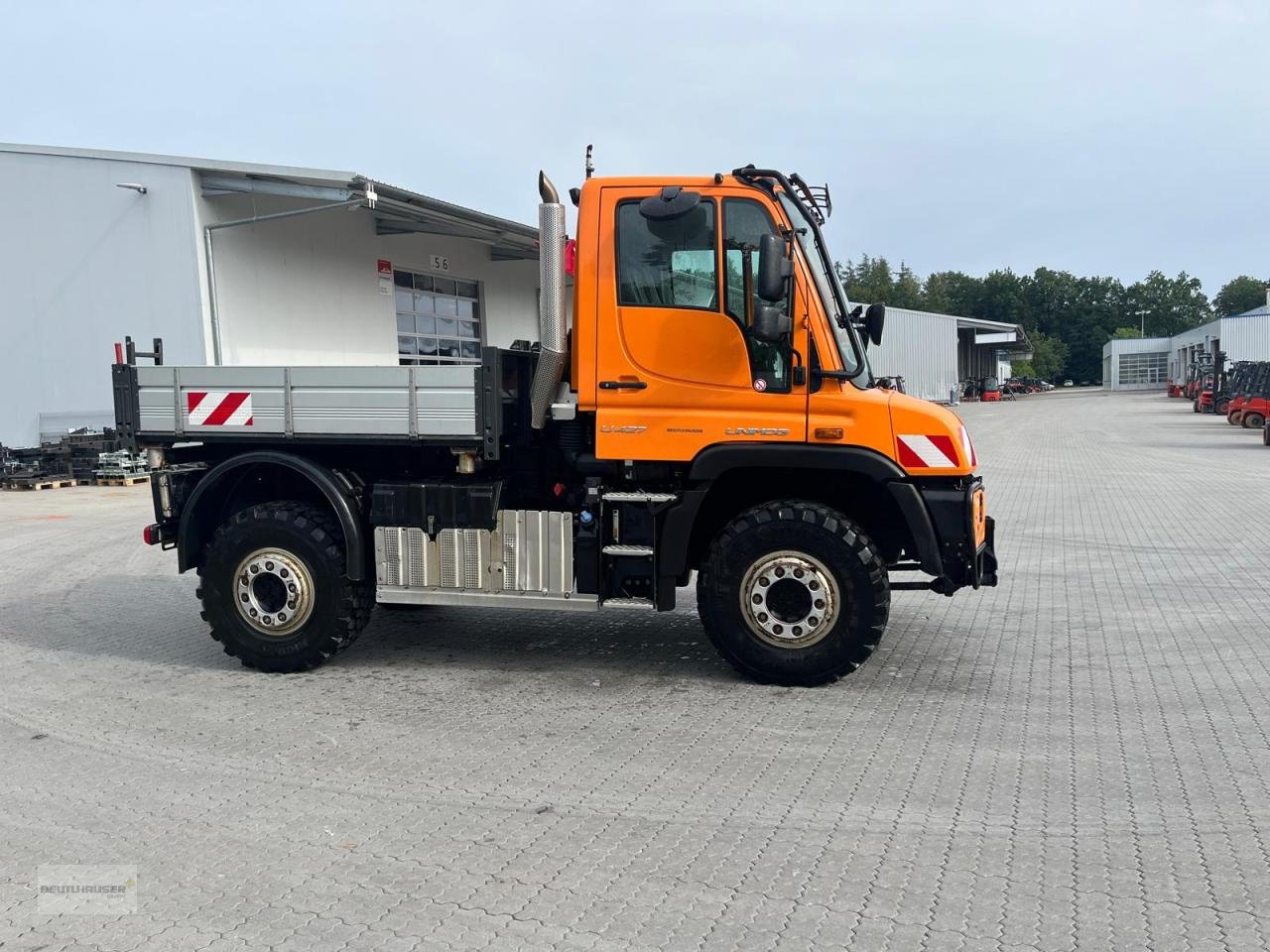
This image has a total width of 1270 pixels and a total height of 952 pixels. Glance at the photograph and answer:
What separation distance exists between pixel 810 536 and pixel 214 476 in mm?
3684

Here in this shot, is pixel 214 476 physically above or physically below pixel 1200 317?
below

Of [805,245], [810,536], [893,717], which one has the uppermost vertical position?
[805,245]

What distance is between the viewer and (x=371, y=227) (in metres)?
21.6

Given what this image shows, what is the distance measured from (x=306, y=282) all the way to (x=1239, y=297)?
154075mm

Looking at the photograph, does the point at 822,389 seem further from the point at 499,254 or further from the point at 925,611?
the point at 499,254

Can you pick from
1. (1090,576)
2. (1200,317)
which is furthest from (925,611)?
(1200,317)

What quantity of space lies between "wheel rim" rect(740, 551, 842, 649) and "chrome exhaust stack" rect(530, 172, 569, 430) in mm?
1616

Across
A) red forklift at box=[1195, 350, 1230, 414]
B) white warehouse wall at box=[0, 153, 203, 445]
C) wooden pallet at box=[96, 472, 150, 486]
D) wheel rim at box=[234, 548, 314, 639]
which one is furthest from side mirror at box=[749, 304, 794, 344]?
red forklift at box=[1195, 350, 1230, 414]

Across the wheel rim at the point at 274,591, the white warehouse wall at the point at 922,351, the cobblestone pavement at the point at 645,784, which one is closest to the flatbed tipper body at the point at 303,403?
the wheel rim at the point at 274,591

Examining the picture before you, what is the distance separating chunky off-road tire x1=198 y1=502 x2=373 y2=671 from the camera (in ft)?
21.4

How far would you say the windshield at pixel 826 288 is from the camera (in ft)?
19.6

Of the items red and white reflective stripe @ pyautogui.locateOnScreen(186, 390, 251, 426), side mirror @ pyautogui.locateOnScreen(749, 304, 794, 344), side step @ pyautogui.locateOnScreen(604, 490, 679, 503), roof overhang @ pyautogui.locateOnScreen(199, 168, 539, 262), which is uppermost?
roof overhang @ pyautogui.locateOnScreen(199, 168, 539, 262)

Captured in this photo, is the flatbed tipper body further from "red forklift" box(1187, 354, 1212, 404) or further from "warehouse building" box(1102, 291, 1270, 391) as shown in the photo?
"warehouse building" box(1102, 291, 1270, 391)

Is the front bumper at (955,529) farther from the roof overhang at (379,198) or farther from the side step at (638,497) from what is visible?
the roof overhang at (379,198)
